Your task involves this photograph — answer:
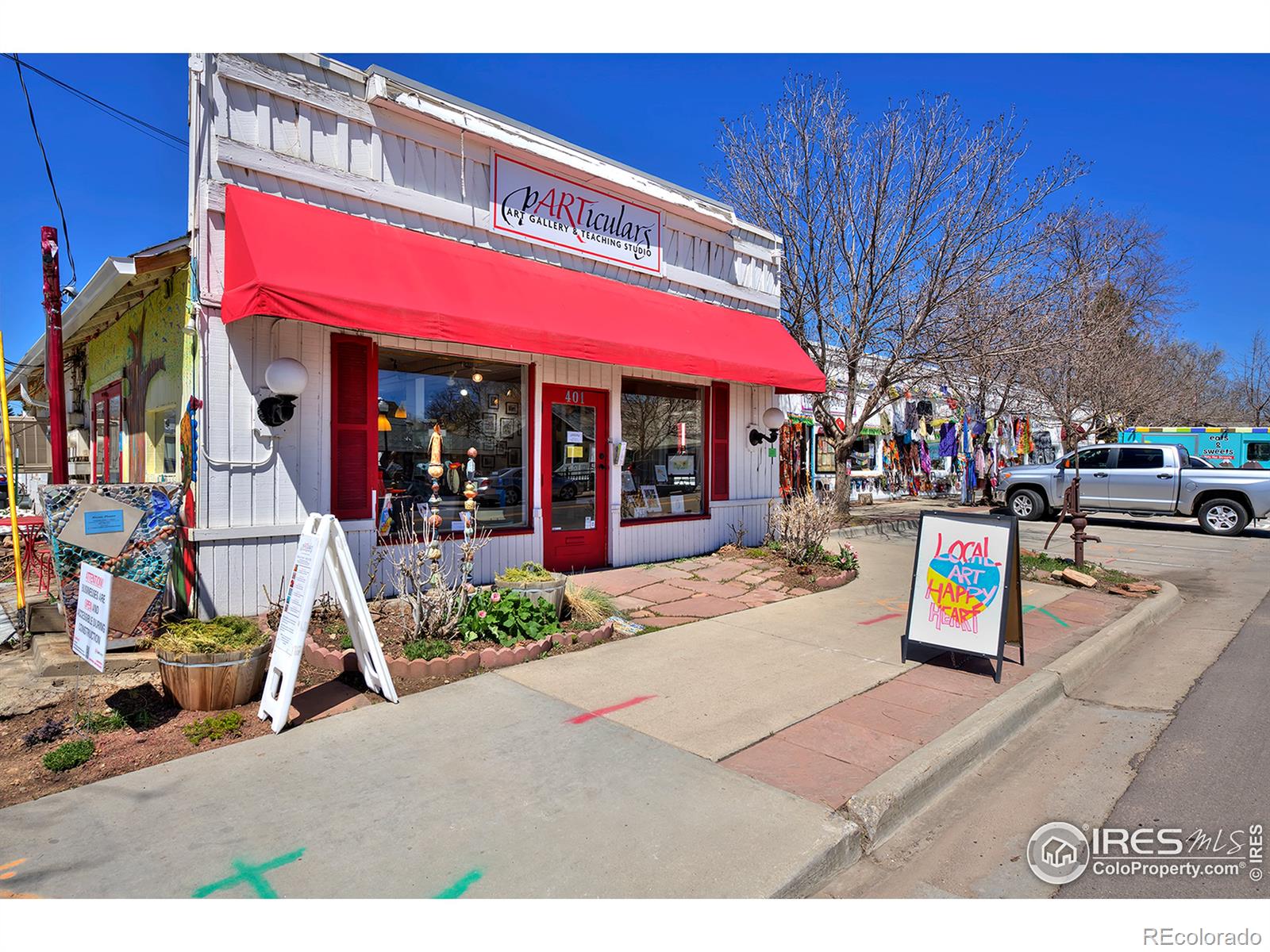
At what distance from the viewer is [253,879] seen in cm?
281

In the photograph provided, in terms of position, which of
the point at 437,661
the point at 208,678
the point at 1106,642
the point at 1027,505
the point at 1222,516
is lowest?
the point at 1106,642

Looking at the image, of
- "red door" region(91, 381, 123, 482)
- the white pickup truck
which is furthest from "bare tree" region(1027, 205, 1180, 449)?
"red door" region(91, 381, 123, 482)

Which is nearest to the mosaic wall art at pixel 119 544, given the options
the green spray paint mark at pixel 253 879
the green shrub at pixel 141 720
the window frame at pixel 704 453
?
the green shrub at pixel 141 720

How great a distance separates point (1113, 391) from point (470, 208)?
2173cm

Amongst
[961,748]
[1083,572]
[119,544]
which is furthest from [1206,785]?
[119,544]

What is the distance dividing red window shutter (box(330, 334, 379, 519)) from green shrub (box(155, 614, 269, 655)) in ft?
6.52

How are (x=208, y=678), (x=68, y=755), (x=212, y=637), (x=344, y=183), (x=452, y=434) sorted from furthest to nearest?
(x=452, y=434) < (x=344, y=183) < (x=212, y=637) < (x=208, y=678) < (x=68, y=755)

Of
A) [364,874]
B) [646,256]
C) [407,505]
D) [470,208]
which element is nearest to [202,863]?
[364,874]

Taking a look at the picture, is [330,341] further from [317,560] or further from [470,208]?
[317,560]

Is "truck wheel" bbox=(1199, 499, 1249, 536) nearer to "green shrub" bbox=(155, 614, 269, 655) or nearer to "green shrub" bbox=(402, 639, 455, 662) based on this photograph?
"green shrub" bbox=(402, 639, 455, 662)

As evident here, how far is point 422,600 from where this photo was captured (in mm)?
5512

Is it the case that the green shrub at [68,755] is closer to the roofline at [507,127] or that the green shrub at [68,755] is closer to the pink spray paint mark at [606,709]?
the pink spray paint mark at [606,709]

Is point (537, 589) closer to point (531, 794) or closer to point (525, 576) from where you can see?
point (525, 576)

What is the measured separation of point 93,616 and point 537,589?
3.13 meters
